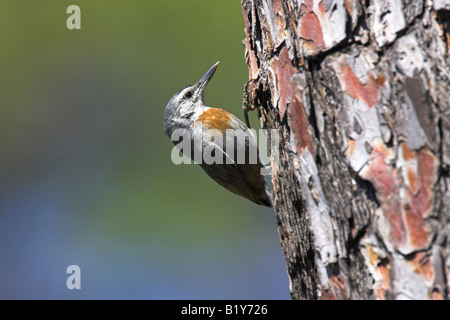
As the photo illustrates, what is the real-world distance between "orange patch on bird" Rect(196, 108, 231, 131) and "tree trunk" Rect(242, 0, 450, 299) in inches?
79.9

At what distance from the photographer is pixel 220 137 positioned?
4230 millimetres

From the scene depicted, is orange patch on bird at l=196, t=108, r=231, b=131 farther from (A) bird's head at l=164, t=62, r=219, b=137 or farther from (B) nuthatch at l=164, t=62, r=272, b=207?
(A) bird's head at l=164, t=62, r=219, b=137

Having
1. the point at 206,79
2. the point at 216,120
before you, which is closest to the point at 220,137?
the point at 216,120

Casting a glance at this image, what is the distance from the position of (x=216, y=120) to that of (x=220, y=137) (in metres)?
0.16

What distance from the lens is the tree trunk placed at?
172 cm

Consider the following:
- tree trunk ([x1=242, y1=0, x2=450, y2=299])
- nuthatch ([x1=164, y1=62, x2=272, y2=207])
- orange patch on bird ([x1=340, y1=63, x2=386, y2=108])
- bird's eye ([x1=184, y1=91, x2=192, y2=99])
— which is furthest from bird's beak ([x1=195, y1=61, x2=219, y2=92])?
orange patch on bird ([x1=340, y1=63, x2=386, y2=108])

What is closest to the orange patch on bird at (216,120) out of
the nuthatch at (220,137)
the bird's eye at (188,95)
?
the nuthatch at (220,137)

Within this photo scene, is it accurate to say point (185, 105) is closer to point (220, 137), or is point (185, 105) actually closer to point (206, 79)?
point (206, 79)

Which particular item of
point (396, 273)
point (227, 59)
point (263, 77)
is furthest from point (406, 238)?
point (227, 59)

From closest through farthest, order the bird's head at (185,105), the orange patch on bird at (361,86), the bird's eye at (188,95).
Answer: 1. the orange patch on bird at (361,86)
2. the bird's head at (185,105)
3. the bird's eye at (188,95)

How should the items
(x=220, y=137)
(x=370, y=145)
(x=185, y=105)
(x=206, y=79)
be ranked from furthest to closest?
1. (x=206, y=79)
2. (x=185, y=105)
3. (x=220, y=137)
4. (x=370, y=145)

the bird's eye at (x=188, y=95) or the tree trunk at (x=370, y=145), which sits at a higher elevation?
the bird's eye at (x=188, y=95)

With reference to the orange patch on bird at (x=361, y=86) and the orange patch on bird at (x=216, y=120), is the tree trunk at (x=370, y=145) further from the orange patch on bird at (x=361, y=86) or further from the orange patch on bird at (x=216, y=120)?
the orange patch on bird at (x=216, y=120)

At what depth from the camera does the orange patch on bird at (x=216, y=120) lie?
13.9ft
